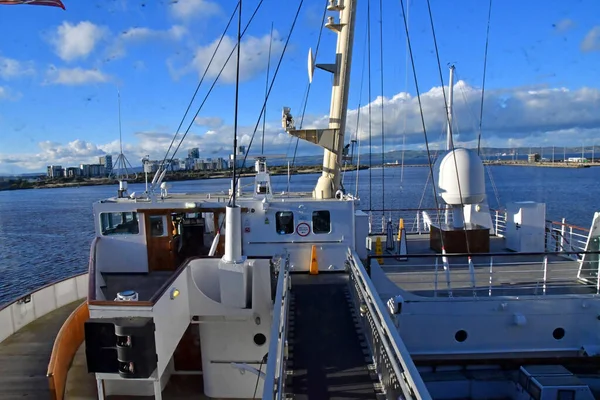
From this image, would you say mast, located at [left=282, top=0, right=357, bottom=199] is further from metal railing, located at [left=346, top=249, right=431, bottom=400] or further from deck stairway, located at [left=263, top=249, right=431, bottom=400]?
metal railing, located at [left=346, top=249, right=431, bottom=400]

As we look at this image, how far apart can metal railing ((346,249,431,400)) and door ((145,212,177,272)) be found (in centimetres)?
591

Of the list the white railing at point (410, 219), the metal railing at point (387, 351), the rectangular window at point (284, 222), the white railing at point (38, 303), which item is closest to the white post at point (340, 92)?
the rectangular window at point (284, 222)

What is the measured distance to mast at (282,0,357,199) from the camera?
1166 cm

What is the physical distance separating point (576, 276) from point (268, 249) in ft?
26.2

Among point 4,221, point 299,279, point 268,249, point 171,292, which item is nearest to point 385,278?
point 299,279

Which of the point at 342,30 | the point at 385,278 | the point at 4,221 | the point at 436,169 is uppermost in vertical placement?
the point at 342,30

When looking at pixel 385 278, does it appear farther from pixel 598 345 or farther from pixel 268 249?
pixel 598 345

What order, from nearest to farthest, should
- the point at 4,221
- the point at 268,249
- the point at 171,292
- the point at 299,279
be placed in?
the point at 171,292
the point at 299,279
the point at 268,249
the point at 4,221

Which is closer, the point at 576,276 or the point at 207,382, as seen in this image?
the point at 207,382

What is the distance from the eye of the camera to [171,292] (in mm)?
8523

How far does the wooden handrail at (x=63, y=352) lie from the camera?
30.6ft

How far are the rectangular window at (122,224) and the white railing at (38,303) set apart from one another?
4.11 metres

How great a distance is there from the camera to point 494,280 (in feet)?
35.8

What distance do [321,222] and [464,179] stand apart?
4.87m
